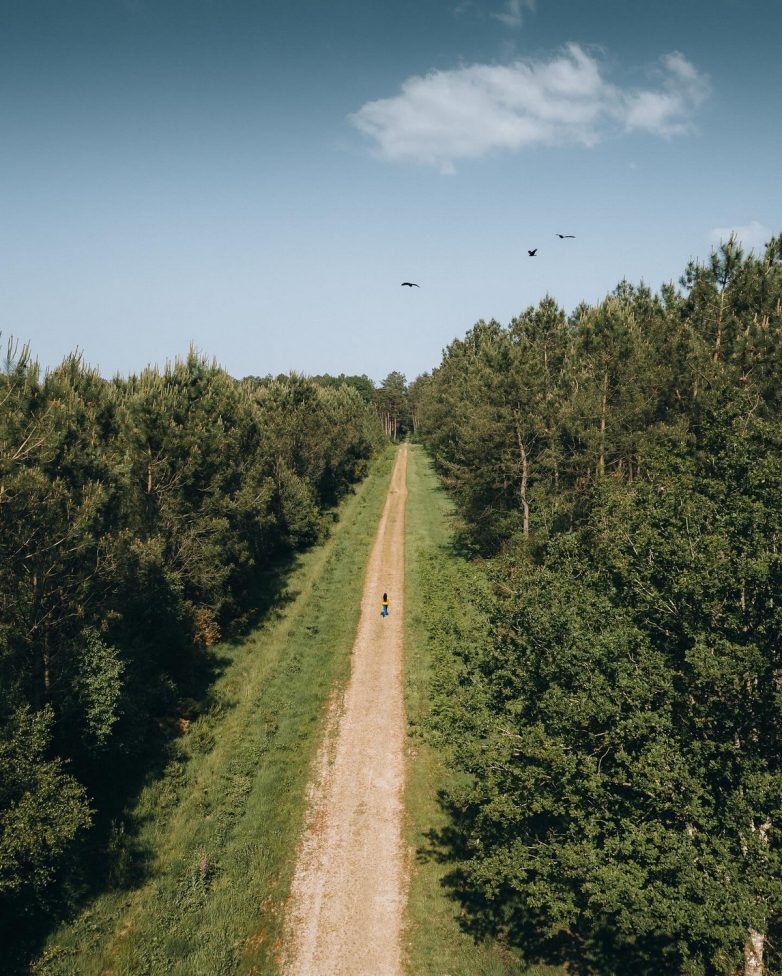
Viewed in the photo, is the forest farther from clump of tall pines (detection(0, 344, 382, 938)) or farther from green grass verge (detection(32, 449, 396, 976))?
green grass verge (detection(32, 449, 396, 976))

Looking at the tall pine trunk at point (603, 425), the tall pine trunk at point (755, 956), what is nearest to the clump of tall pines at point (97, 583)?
the tall pine trunk at point (755, 956)

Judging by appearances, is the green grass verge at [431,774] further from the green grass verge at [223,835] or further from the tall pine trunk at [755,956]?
the tall pine trunk at [755,956]

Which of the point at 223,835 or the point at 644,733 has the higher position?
the point at 644,733

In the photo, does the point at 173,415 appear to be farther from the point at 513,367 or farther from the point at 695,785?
the point at 695,785

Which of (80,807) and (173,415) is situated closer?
(80,807)

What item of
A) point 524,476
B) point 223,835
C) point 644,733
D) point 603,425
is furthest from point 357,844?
point 524,476

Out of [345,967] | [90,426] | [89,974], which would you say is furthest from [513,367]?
[89,974]

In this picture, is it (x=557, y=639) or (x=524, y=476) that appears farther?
(x=524, y=476)

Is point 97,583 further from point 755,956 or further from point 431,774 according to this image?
point 755,956
